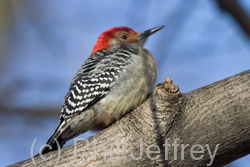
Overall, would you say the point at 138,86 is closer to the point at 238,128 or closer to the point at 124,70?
the point at 124,70

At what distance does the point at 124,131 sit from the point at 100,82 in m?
1.22

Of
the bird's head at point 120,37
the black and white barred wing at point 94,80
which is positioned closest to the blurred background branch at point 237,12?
the black and white barred wing at point 94,80

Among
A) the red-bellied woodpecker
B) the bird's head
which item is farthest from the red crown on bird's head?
the red-bellied woodpecker

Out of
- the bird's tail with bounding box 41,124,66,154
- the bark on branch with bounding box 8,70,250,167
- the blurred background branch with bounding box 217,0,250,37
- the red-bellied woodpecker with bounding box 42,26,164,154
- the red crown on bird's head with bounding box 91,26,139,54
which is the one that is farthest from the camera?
the red crown on bird's head with bounding box 91,26,139,54

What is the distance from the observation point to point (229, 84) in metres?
4.04

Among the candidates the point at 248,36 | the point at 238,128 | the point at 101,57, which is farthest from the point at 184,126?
the point at 101,57

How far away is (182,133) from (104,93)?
1.47 metres

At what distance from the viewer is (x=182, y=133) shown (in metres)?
3.92

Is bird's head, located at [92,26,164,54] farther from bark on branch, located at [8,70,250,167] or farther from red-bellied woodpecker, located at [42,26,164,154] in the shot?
bark on branch, located at [8,70,250,167]

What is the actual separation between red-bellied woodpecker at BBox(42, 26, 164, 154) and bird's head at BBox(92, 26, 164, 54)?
1.04 metres

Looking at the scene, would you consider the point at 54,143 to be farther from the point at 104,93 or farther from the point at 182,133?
the point at 182,133

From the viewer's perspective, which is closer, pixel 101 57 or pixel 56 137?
pixel 56 137

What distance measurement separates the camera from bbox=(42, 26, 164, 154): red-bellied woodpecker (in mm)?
5043

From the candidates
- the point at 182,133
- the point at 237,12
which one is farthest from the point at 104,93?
the point at 237,12
